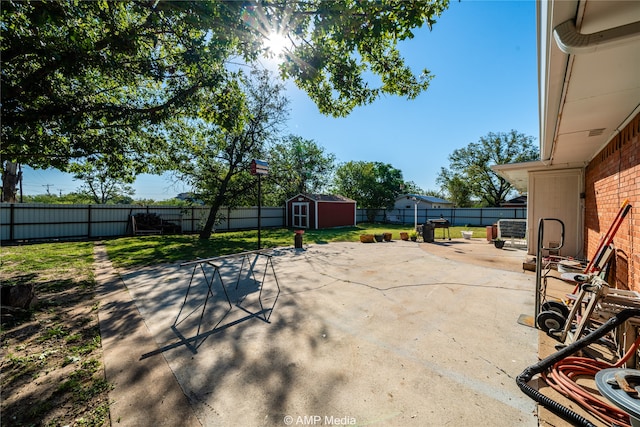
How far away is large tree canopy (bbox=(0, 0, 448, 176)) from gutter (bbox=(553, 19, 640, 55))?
2511 mm

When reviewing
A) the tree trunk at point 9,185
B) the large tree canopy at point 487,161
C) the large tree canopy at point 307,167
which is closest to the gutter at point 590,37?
the large tree canopy at point 307,167

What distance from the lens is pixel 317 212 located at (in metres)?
17.9

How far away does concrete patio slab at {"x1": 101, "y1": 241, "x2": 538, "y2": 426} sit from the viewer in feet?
6.27

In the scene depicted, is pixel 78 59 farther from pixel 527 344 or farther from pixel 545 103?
pixel 527 344

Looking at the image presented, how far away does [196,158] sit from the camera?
39.5ft

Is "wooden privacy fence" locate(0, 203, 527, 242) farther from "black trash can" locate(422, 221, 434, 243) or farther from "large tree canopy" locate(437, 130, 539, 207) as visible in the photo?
"black trash can" locate(422, 221, 434, 243)

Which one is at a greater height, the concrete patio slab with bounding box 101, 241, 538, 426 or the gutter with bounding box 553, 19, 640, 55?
the gutter with bounding box 553, 19, 640, 55

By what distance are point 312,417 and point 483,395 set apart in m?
1.47

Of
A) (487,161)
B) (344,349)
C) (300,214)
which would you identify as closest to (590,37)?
(344,349)

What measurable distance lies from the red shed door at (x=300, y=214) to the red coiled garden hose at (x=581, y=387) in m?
16.3

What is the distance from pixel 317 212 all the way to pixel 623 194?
15.2 metres

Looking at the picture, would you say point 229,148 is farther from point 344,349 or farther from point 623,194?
point 623,194

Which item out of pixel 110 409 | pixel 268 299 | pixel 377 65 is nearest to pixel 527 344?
A: pixel 268 299

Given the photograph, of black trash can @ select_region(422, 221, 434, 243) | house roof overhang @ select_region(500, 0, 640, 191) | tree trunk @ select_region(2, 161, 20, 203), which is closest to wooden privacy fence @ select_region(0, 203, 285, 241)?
tree trunk @ select_region(2, 161, 20, 203)
